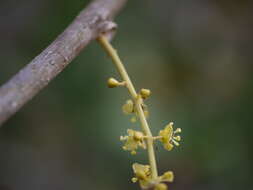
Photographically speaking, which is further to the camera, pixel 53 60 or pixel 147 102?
pixel 147 102

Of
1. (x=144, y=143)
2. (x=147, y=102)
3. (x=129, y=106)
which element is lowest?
(x=144, y=143)

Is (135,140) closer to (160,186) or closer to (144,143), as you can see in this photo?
(144,143)

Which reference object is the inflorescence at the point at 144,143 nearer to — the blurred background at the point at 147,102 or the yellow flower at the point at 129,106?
the yellow flower at the point at 129,106

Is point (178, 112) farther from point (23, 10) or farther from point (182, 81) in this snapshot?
point (23, 10)

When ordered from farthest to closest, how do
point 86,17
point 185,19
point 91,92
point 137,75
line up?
point 185,19 < point 137,75 < point 91,92 < point 86,17

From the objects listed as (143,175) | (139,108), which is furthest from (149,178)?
(139,108)

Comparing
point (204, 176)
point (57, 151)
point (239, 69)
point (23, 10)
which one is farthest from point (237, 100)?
point (23, 10)
